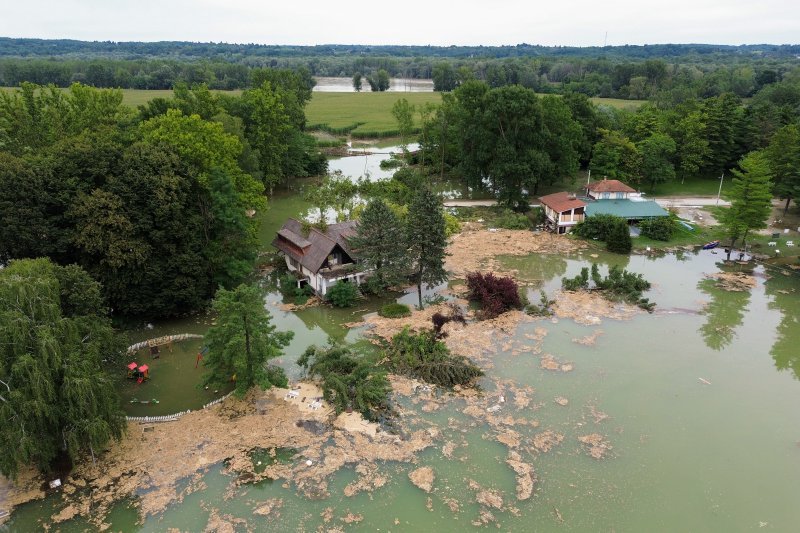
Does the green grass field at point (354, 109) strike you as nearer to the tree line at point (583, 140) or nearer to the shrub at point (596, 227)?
the tree line at point (583, 140)

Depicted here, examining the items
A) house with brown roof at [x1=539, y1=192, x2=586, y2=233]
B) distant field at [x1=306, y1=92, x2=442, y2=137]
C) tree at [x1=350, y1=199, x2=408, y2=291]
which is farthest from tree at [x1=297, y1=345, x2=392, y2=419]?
distant field at [x1=306, y1=92, x2=442, y2=137]

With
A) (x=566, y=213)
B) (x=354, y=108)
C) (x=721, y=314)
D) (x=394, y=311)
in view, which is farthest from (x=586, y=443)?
(x=354, y=108)

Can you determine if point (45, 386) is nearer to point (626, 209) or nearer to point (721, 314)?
point (721, 314)

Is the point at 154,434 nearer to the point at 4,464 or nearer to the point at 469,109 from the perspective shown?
the point at 4,464

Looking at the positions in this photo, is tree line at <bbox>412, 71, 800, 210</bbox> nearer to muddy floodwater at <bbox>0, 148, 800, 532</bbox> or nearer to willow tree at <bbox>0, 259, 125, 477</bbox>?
muddy floodwater at <bbox>0, 148, 800, 532</bbox>

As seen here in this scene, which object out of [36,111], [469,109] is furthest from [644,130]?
[36,111]

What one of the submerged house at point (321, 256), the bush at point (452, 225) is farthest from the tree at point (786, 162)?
the submerged house at point (321, 256)
